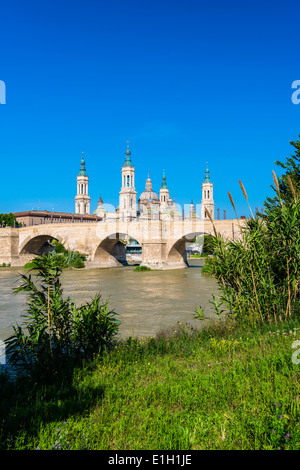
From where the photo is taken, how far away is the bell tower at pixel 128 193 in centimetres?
9250

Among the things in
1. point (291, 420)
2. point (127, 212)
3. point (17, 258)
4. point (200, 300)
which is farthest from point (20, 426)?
point (127, 212)

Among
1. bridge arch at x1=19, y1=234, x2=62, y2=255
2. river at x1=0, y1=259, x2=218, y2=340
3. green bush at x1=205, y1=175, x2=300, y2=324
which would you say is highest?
bridge arch at x1=19, y1=234, x2=62, y2=255

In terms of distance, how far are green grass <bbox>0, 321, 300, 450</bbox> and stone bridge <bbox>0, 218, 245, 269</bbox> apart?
2463 cm

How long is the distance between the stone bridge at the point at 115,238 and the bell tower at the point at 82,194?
55.8 metres

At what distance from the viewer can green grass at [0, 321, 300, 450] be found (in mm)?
3205

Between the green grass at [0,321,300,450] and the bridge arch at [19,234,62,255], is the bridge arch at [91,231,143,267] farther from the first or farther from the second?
the green grass at [0,321,300,450]

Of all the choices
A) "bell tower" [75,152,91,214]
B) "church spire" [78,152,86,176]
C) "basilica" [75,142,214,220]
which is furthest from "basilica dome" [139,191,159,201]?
"church spire" [78,152,86,176]

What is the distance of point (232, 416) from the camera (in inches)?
140

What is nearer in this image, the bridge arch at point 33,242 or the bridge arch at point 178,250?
the bridge arch at point 178,250

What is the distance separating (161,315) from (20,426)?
949cm

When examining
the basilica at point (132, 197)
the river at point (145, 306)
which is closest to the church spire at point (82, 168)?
the basilica at point (132, 197)

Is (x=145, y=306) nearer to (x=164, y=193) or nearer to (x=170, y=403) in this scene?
(x=170, y=403)

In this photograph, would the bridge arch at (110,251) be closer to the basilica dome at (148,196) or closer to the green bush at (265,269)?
the green bush at (265,269)
